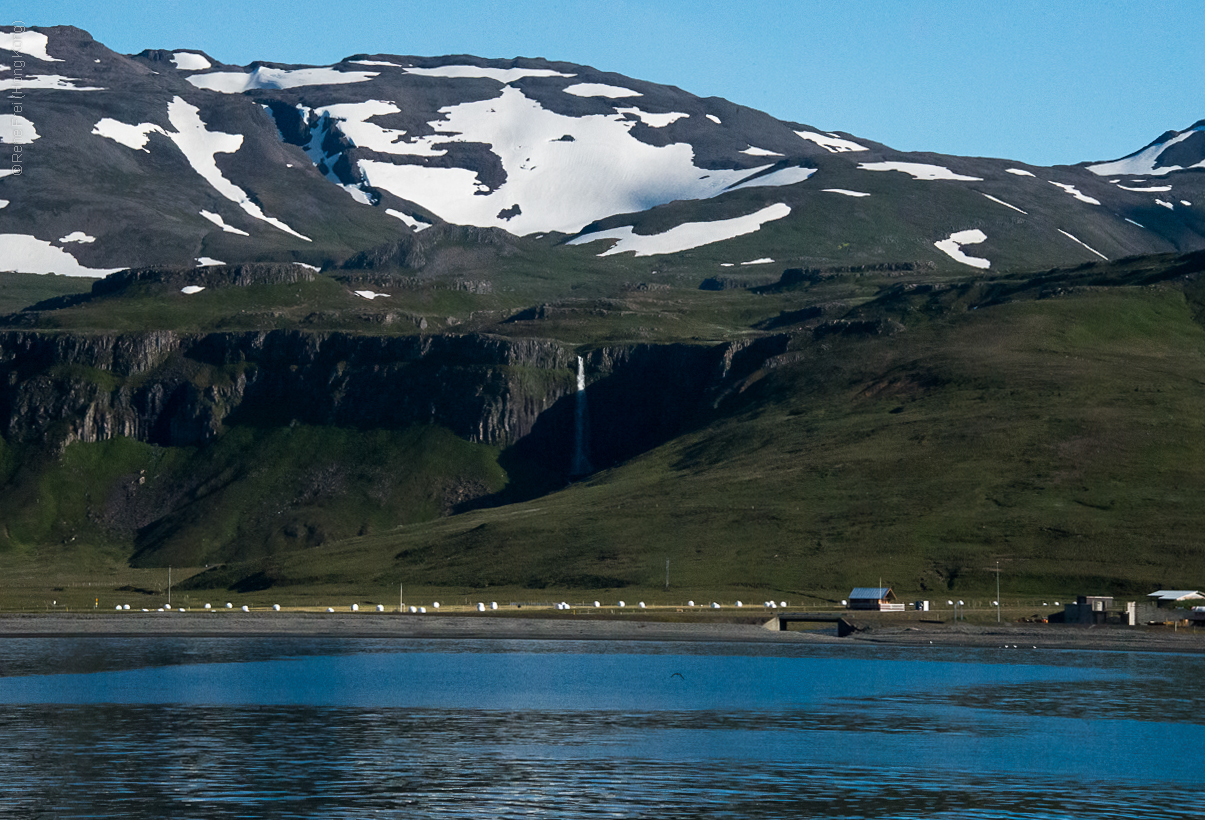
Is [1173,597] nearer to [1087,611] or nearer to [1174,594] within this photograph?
[1174,594]

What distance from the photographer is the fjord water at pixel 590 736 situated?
172ft

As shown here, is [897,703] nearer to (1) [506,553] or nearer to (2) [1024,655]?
(2) [1024,655]

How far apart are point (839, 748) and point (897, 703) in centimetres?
2099

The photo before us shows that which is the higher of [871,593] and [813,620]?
[871,593]

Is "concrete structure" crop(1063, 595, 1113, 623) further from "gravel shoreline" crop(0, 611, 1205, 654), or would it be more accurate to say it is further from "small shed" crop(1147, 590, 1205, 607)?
"small shed" crop(1147, 590, 1205, 607)

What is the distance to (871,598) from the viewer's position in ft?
516

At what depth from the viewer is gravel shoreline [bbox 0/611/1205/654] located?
132750mm

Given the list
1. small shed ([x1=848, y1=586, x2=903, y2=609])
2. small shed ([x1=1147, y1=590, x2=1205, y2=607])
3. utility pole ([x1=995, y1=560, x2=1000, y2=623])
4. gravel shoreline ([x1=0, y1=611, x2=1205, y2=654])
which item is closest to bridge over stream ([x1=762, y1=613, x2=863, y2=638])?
gravel shoreline ([x1=0, y1=611, x2=1205, y2=654])

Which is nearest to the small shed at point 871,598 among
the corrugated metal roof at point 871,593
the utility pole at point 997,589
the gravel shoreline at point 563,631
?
the corrugated metal roof at point 871,593

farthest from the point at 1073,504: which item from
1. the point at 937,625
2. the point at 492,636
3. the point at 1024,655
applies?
the point at 492,636

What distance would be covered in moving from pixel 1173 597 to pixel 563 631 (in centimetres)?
5993

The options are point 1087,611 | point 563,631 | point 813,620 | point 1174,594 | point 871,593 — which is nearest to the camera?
point 563,631

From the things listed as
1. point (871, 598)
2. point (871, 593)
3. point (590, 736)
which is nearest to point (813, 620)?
point (871, 598)

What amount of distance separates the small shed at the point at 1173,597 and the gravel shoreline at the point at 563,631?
13.2 m
